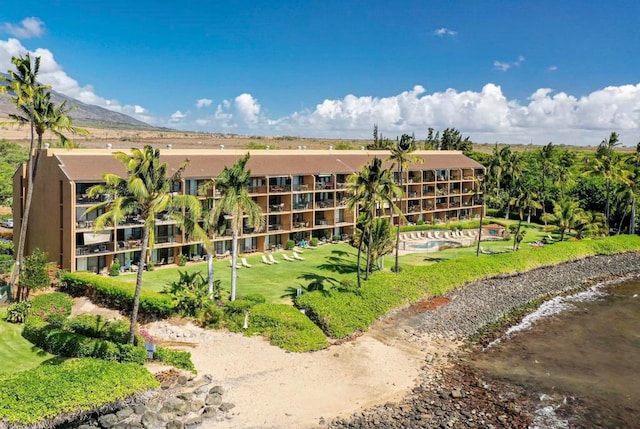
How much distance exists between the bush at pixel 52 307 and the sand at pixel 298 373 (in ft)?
18.8

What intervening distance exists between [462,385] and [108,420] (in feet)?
66.8

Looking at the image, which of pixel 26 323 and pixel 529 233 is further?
pixel 529 233

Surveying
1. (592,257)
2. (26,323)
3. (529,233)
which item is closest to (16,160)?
(26,323)

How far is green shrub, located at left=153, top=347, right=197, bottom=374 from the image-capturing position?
1250 inches

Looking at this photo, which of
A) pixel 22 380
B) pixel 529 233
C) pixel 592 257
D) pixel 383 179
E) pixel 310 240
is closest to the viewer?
pixel 22 380

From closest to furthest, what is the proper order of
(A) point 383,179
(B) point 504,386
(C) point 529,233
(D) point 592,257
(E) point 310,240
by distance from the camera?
1. (B) point 504,386
2. (A) point 383,179
3. (E) point 310,240
4. (D) point 592,257
5. (C) point 529,233

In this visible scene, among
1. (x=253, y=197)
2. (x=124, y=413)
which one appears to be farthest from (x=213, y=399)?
(x=253, y=197)

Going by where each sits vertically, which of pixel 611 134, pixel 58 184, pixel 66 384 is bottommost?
pixel 66 384

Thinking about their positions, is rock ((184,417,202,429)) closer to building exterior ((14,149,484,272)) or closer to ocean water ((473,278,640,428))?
ocean water ((473,278,640,428))

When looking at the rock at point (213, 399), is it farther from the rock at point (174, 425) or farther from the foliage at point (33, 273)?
the foliage at point (33, 273)

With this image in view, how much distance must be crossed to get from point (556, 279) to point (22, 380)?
2149 inches

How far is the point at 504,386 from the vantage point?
33.4m

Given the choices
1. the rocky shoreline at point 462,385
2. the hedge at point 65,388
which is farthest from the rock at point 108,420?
the rocky shoreline at point 462,385

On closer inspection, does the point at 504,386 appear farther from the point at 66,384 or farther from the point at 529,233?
the point at 529,233
